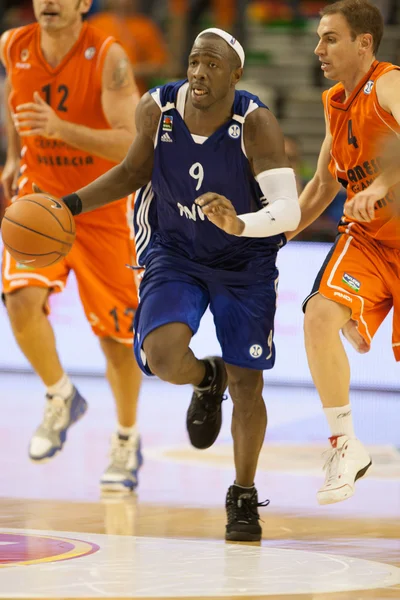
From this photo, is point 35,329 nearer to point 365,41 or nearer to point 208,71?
point 208,71

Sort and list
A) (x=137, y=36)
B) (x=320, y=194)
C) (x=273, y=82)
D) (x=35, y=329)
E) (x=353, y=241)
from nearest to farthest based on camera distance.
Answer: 1. (x=353, y=241)
2. (x=320, y=194)
3. (x=35, y=329)
4. (x=137, y=36)
5. (x=273, y=82)

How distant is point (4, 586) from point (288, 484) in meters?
3.00

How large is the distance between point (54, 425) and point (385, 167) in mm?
2492

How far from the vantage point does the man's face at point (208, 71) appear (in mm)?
4793

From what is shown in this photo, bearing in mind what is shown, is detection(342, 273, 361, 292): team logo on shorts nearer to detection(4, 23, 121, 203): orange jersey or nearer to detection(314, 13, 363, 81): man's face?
detection(314, 13, 363, 81): man's face

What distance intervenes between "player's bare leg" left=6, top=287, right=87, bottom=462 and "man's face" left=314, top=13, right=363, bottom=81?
2109 millimetres

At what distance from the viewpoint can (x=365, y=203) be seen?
4.45 meters

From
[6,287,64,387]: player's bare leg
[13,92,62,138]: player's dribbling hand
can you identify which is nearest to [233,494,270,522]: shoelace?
[6,287,64,387]: player's bare leg

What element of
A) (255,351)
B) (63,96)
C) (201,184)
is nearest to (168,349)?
(255,351)

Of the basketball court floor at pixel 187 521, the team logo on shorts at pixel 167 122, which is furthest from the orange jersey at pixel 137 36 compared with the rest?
the team logo on shorts at pixel 167 122

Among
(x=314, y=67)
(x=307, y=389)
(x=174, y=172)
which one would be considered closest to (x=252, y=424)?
(x=174, y=172)

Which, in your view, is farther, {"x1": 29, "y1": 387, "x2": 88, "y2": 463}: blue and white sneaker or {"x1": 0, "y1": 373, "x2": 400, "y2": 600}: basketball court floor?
{"x1": 29, "y1": 387, "x2": 88, "y2": 463}: blue and white sneaker

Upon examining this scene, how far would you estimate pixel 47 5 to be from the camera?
614cm

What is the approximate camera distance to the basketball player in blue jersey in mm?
4832
